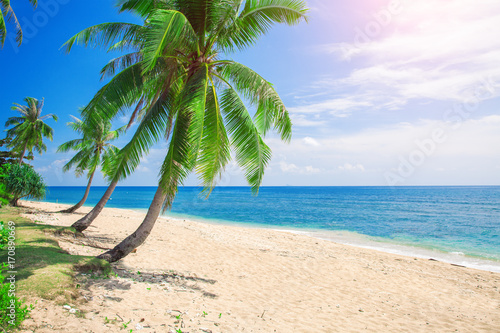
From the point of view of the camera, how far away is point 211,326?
4.22m

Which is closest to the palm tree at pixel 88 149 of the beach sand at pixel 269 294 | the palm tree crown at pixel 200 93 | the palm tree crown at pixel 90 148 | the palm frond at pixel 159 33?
the palm tree crown at pixel 90 148

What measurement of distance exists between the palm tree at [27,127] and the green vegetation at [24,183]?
493 centimetres

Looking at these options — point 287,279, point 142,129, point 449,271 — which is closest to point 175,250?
point 287,279

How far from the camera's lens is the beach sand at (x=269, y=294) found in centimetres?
424

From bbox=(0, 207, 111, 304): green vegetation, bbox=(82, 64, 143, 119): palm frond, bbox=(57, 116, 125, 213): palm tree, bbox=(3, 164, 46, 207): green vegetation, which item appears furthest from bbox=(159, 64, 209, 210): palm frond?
bbox=(3, 164, 46, 207): green vegetation

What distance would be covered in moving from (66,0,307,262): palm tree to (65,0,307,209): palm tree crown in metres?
0.02

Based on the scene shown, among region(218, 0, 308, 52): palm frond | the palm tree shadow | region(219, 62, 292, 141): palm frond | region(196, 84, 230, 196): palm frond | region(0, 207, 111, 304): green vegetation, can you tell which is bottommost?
the palm tree shadow

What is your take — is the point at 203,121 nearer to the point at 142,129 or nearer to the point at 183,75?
the point at 142,129

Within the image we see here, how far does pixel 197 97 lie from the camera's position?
19.0 ft

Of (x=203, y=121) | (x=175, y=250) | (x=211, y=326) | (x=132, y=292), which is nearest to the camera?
(x=211, y=326)

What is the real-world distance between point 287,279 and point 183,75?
6223 mm

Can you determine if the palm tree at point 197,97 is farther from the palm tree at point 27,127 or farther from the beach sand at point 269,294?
the palm tree at point 27,127

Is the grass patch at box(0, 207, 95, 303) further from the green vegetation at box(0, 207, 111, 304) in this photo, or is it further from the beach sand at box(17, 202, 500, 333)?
the beach sand at box(17, 202, 500, 333)

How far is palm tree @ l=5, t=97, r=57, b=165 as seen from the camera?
22.5m
